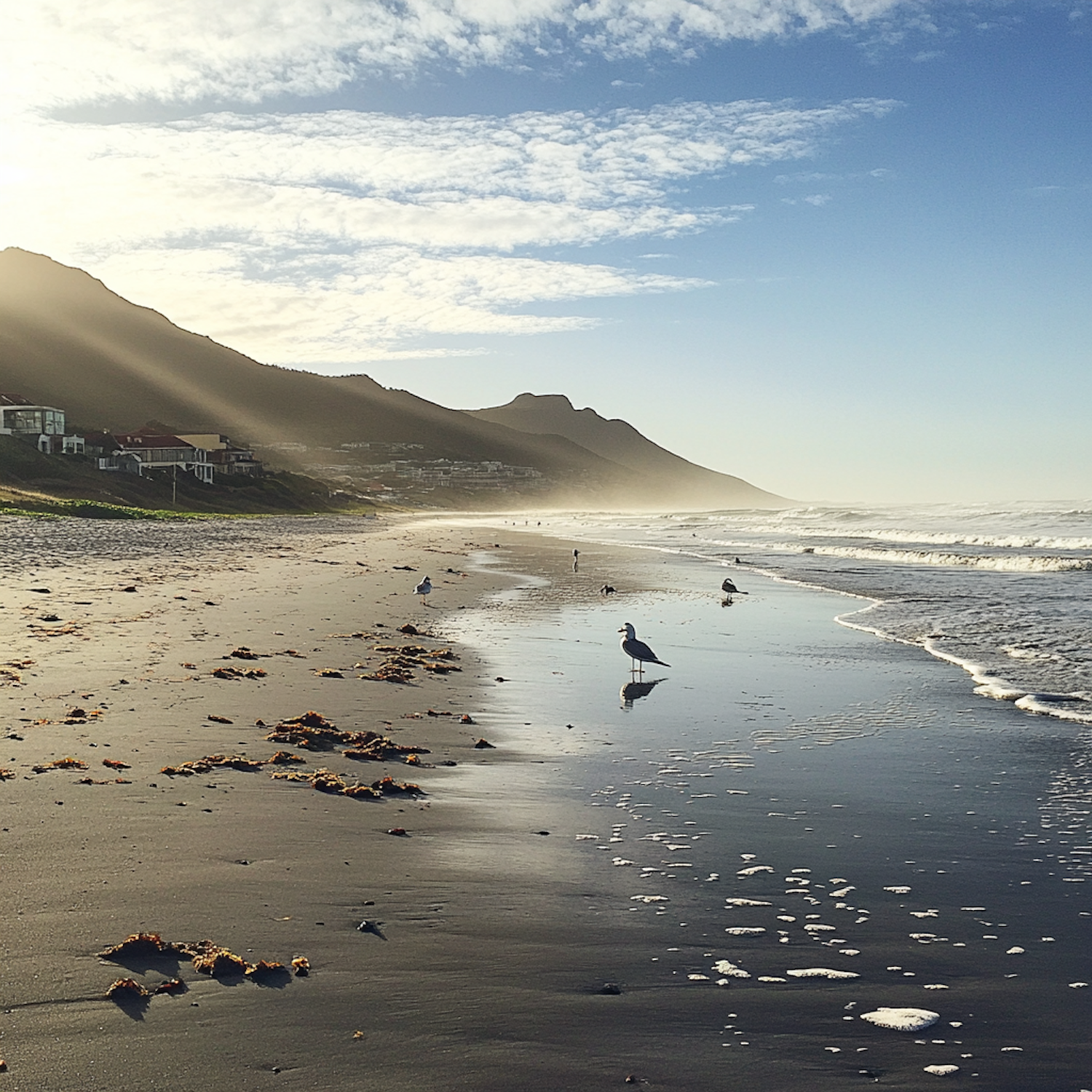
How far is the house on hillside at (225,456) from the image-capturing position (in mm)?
128625

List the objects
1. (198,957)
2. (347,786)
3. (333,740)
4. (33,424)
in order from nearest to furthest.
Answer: (198,957) → (347,786) → (333,740) → (33,424)

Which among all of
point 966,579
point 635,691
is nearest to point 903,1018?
point 635,691

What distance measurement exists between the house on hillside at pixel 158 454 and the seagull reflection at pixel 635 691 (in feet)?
334

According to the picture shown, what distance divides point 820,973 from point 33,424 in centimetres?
11573

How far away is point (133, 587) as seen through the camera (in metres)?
21.3

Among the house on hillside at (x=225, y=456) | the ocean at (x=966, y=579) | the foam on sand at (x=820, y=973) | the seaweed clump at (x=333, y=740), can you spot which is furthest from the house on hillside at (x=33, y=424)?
the foam on sand at (x=820, y=973)

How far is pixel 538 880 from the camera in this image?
19.2ft

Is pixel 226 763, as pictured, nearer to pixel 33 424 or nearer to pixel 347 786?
pixel 347 786

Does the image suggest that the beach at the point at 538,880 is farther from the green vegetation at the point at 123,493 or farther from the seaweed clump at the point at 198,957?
the green vegetation at the point at 123,493

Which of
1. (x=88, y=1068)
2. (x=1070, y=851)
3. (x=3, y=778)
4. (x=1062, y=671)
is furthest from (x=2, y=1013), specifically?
(x=1062, y=671)

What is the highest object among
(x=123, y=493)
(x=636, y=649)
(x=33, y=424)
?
(x=33, y=424)

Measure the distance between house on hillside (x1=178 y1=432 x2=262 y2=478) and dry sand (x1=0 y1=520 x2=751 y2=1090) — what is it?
11844cm

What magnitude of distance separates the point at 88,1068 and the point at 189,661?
977 centimetres

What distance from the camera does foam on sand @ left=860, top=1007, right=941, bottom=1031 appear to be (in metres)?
4.15
